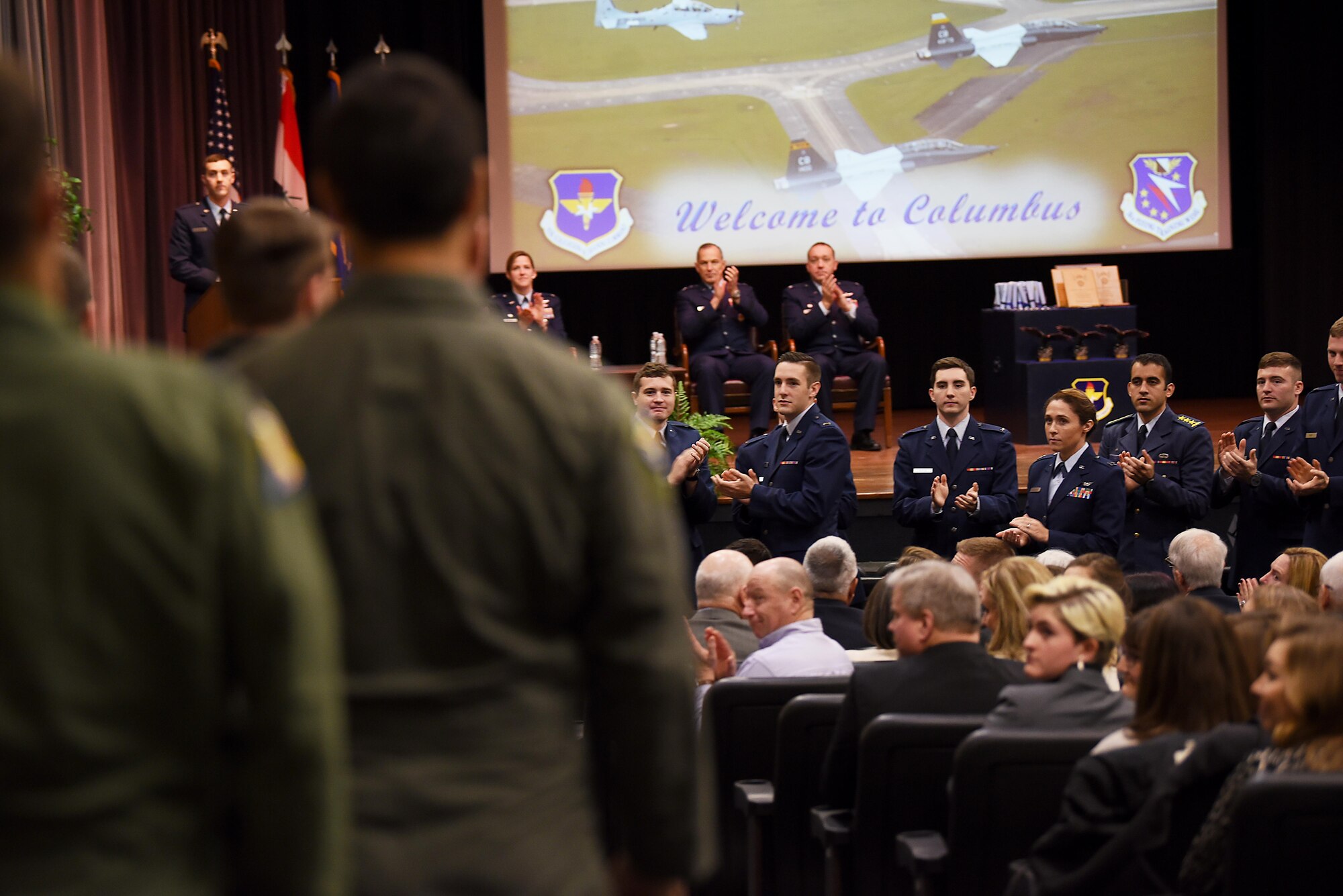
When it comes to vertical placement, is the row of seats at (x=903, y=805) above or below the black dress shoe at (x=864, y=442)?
below

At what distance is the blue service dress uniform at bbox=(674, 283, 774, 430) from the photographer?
27.6 feet

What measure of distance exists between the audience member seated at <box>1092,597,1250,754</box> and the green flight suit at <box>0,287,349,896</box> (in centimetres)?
167

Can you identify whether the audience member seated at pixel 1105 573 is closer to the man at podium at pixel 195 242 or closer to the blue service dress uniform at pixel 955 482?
the blue service dress uniform at pixel 955 482

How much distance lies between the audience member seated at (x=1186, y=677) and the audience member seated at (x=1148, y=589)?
127 cm

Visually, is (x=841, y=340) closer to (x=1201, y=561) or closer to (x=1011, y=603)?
(x=1201, y=561)

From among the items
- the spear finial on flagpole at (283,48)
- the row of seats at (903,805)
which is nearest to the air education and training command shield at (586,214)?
the spear finial on flagpole at (283,48)

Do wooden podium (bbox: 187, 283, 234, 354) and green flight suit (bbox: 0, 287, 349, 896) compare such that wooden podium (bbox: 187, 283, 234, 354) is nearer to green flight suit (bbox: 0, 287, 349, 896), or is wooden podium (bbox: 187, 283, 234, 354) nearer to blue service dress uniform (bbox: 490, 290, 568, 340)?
blue service dress uniform (bbox: 490, 290, 568, 340)

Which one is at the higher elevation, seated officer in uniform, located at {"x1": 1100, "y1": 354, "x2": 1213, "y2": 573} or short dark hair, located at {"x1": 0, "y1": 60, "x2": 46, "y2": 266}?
short dark hair, located at {"x1": 0, "y1": 60, "x2": 46, "y2": 266}

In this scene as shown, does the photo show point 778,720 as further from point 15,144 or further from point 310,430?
point 15,144

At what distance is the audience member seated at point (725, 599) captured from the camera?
12.4 ft

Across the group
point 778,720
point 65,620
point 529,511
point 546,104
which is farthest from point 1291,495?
point 546,104

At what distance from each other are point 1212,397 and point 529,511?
1120 centimetres

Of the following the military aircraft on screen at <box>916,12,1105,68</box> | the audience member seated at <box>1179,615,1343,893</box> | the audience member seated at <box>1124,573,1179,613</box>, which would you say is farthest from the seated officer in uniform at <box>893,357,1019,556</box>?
the military aircraft on screen at <box>916,12,1105,68</box>

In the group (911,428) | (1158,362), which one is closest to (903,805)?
(1158,362)
